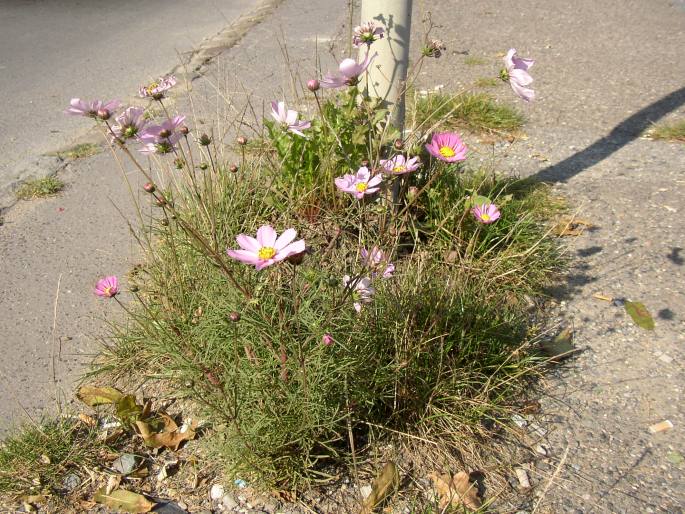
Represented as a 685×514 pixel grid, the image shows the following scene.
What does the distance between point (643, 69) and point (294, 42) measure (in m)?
3.33

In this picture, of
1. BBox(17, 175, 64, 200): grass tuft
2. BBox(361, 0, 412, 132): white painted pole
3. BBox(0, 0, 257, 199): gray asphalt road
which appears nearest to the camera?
BBox(361, 0, 412, 132): white painted pole

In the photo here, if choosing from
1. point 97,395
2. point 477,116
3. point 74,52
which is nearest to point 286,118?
point 97,395

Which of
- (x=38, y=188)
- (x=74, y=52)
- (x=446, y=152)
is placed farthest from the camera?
(x=74, y=52)

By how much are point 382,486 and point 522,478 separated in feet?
1.48

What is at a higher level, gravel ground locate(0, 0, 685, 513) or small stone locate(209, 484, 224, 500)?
small stone locate(209, 484, 224, 500)

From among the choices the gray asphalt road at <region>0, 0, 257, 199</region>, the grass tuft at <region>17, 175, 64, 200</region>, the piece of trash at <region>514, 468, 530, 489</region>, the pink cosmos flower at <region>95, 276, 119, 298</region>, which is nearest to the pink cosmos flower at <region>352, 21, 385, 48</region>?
the pink cosmos flower at <region>95, 276, 119, 298</region>

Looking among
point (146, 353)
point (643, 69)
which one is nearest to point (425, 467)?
point (146, 353)

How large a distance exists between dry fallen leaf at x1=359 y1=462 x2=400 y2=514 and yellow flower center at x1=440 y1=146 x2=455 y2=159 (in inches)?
43.1

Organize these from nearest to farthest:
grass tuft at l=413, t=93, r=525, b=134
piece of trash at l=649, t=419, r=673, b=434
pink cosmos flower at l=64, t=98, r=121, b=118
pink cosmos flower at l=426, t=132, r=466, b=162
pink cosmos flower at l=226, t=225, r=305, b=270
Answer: pink cosmos flower at l=226, t=225, r=305, b=270 → pink cosmos flower at l=64, t=98, r=121, b=118 → piece of trash at l=649, t=419, r=673, b=434 → pink cosmos flower at l=426, t=132, r=466, b=162 → grass tuft at l=413, t=93, r=525, b=134

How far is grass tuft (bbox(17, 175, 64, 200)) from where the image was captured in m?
3.38

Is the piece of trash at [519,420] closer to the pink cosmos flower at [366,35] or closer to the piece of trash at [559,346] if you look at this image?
the piece of trash at [559,346]

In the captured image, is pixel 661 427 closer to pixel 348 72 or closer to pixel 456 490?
pixel 456 490

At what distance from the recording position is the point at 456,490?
1.71 meters

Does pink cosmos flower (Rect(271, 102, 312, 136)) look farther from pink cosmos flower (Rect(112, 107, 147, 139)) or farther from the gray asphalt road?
the gray asphalt road
